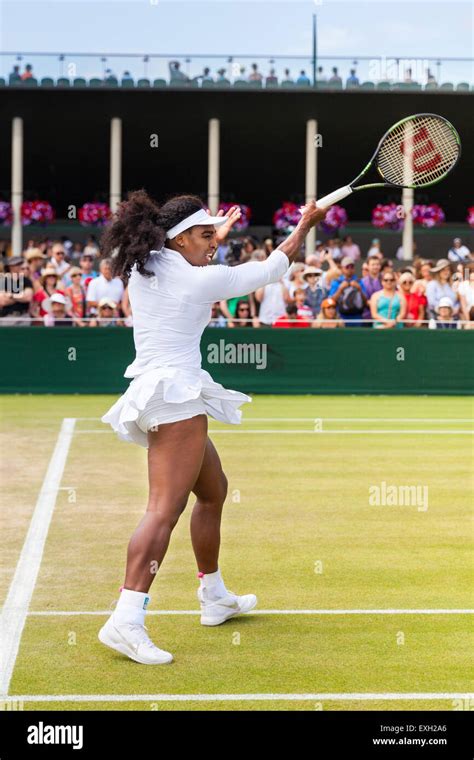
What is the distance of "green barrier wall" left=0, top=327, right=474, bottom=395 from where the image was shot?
1898 cm

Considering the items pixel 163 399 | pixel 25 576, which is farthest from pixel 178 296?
pixel 25 576

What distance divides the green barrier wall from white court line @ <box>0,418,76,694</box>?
7100 mm

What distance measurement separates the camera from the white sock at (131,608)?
18.7ft

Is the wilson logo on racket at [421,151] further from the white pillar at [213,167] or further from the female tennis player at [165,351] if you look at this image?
the white pillar at [213,167]

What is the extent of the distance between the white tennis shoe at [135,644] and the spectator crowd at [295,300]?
496 inches

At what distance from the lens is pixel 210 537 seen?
249 inches

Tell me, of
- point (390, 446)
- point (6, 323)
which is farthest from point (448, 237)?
point (390, 446)

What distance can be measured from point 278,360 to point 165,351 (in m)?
13.6

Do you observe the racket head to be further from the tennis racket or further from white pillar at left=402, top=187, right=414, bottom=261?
white pillar at left=402, top=187, right=414, bottom=261

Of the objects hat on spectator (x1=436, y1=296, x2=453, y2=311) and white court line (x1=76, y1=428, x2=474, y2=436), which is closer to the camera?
white court line (x1=76, y1=428, x2=474, y2=436)

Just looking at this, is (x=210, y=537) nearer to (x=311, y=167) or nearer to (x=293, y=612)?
(x=293, y=612)

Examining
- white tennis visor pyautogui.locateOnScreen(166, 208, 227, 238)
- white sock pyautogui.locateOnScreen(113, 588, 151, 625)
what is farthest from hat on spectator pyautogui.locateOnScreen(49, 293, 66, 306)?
white sock pyautogui.locateOnScreen(113, 588, 151, 625)

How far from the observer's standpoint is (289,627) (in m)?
6.36
